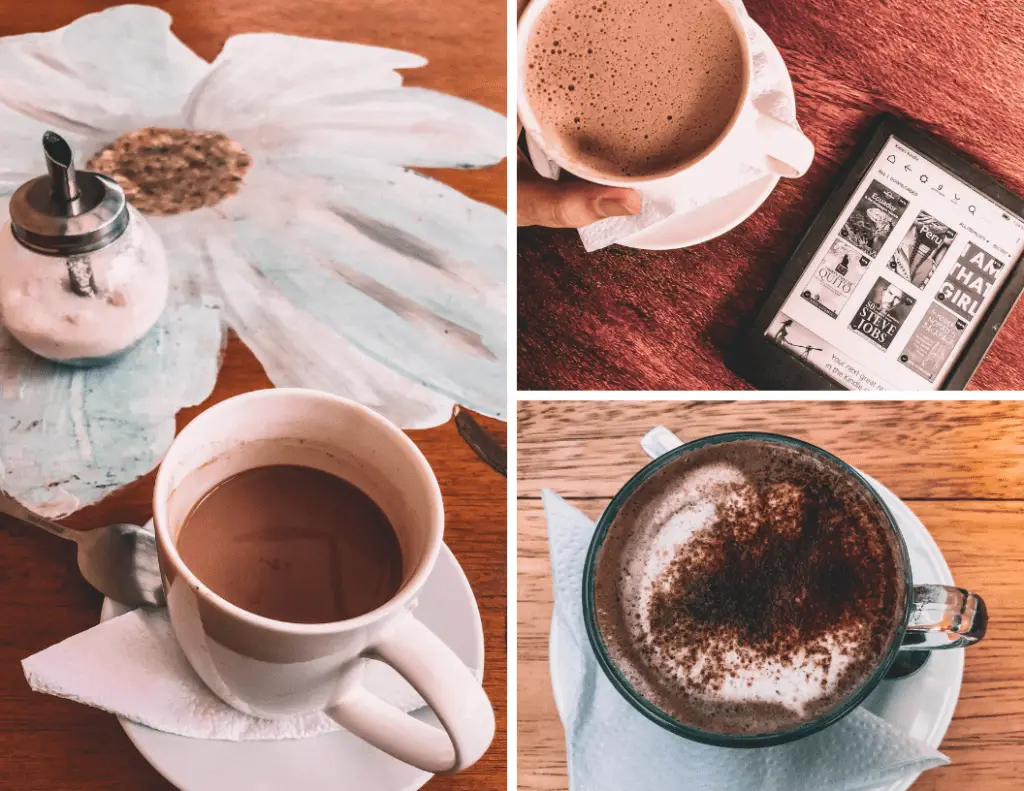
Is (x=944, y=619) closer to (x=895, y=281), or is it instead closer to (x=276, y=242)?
(x=895, y=281)

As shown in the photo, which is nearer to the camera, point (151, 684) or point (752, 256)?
point (151, 684)

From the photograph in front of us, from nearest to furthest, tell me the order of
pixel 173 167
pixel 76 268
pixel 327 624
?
1. pixel 327 624
2. pixel 76 268
3. pixel 173 167

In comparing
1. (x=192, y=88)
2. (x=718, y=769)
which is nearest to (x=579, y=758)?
(x=718, y=769)

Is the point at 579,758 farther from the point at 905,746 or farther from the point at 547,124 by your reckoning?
the point at 547,124

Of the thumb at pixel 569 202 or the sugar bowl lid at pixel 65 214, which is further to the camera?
the thumb at pixel 569 202

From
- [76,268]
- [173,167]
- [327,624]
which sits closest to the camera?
[327,624]

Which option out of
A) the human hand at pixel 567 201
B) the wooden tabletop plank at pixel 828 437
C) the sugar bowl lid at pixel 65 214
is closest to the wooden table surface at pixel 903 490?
the wooden tabletop plank at pixel 828 437

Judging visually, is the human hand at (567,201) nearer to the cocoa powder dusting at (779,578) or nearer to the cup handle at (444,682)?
the cocoa powder dusting at (779,578)

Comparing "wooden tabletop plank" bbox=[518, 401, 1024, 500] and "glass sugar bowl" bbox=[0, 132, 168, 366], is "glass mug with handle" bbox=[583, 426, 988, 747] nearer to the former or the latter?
"wooden tabletop plank" bbox=[518, 401, 1024, 500]

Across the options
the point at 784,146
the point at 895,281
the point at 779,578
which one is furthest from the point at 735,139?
the point at 779,578
